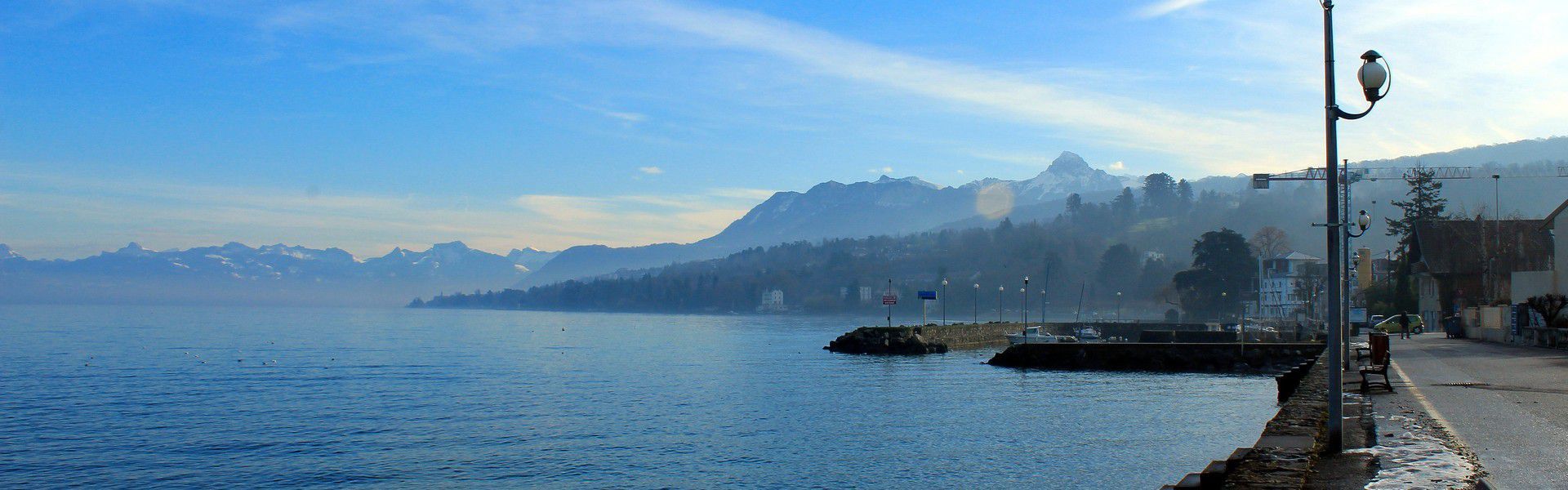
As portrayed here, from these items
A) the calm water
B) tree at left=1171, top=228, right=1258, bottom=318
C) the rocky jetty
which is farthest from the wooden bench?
tree at left=1171, top=228, right=1258, bottom=318

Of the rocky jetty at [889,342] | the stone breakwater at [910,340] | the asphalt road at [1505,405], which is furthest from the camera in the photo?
the stone breakwater at [910,340]

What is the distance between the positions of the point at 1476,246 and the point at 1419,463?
227ft

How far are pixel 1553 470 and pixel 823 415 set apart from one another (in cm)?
2905

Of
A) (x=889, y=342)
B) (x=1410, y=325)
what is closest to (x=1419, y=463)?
(x=1410, y=325)

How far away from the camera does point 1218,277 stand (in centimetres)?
13262

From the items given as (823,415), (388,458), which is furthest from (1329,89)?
(823,415)

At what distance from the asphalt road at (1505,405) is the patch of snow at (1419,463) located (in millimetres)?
310

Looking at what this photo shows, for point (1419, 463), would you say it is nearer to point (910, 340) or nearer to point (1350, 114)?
point (1350, 114)

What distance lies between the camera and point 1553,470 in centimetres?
1179

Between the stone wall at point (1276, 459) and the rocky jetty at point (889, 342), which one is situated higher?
the stone wall at point (1276, 459)

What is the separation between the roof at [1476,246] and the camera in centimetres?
6831

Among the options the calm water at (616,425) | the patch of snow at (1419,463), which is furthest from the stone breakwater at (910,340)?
the patch of snow at (1419,463)

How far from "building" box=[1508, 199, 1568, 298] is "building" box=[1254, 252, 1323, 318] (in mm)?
82547

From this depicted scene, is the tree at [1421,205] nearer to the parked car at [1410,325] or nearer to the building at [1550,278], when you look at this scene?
the parked car at [1410,325]
